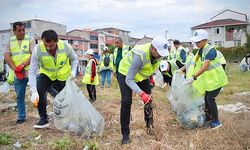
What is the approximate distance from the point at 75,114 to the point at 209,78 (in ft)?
5.42

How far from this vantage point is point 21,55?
14.9 ft

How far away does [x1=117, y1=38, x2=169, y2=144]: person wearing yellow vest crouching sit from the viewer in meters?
3.22

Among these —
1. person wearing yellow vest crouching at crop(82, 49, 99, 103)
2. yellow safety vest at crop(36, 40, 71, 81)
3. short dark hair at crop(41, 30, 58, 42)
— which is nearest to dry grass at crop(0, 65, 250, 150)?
yellow safety vest at crop(36, 40, 71, 81)

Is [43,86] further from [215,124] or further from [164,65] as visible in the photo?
[164,65]

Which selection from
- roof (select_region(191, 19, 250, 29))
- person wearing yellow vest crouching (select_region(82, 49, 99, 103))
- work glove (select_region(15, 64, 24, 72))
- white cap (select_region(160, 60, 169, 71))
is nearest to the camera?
work glove (select_region(15, 64, 24, 72))

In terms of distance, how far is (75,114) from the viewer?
362 centimetres

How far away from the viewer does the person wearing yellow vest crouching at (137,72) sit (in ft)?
10.6

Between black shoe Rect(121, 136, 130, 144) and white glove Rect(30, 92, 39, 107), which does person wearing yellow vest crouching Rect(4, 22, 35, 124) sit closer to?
white glove Rect(30, 92, 39, 107)

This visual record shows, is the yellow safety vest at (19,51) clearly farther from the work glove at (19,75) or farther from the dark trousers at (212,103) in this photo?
the dark trousers at (212,103)

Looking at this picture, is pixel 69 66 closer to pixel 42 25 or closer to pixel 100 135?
pixel 100 135

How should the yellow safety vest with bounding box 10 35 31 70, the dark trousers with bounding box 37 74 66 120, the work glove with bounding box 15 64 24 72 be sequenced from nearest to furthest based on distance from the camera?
the dark trousers with bounding box 37 74 66 120 → the work glove with bounding box 15 64 24 72 → the yellow safety vest with bounding box 10 35 31 70

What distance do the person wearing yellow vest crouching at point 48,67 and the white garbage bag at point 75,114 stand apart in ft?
0.79

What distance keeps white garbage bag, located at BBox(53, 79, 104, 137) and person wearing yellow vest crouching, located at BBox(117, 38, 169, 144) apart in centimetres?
35

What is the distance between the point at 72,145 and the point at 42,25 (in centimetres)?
4319
